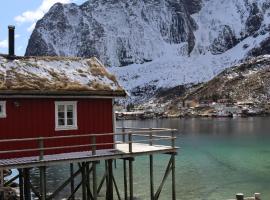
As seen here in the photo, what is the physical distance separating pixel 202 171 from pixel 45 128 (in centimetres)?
3265

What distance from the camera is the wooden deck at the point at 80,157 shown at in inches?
1091

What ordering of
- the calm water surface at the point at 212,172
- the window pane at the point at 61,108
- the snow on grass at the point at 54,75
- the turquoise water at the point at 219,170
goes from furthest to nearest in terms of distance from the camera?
the turquoise water at the point at 219,170 → the calm water surface at the point at 212,172 → the window pane at the point at 61,108 → the snow on grass at the point at 54,75

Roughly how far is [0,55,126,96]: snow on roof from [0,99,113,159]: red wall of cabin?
66cm

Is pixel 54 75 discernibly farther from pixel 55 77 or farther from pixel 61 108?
pixel 61 108

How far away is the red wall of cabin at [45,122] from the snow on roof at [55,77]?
2.16ft

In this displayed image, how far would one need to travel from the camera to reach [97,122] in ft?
107

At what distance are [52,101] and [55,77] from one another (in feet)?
6.90

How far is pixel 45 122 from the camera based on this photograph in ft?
101

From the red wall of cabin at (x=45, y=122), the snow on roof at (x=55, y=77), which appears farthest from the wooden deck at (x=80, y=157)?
the snow on roof at (x=55, y=77)

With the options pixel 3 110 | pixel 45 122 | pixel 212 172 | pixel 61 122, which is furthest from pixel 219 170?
pixel 3 110

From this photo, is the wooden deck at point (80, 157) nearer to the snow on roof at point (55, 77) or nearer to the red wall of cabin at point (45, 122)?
the red wall of cabin at point (45, 122)

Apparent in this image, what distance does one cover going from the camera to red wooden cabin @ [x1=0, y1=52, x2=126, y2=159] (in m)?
29.9

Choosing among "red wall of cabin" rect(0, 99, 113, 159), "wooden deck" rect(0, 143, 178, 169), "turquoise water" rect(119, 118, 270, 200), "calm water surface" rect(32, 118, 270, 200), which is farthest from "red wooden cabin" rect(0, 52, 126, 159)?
"turquoise water" rect(119, 118, 270, 200)

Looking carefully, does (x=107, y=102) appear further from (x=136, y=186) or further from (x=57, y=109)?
(x=136, y=186)
